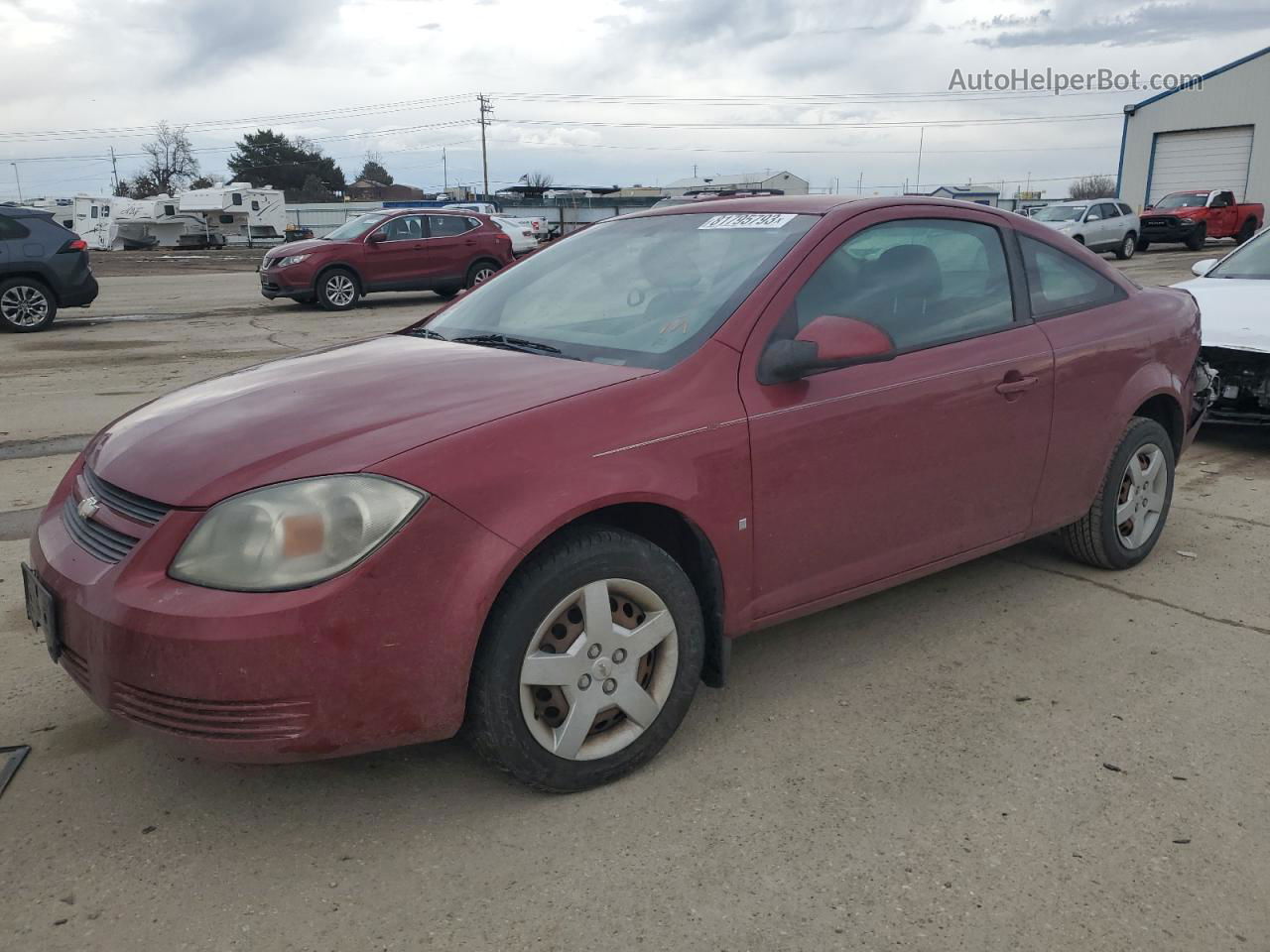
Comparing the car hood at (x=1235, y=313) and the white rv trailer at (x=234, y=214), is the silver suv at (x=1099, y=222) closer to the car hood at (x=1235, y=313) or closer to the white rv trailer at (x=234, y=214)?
the car hood at (x=1235, y=313)

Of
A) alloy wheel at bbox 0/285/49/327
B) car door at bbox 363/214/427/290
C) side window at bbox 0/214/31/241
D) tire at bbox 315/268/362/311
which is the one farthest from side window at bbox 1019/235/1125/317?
car door at bbox 363/214/427/290

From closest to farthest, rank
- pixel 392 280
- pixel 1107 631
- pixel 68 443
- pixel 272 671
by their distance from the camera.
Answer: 1. pixel 272 671
2. pixel 1107 631
3. pixel 68 443
4. pixel 392 280

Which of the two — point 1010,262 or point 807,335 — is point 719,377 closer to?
point 807,335

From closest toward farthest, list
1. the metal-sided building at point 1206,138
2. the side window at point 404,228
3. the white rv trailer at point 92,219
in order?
the side window at point 404,228 → the metal-sided building at point 1206,138 → the white rv trailer at point 92,219

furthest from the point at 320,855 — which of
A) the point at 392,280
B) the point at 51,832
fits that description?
the point at 392,280

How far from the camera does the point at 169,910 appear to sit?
2.36m

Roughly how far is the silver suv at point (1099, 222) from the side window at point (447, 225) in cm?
1599

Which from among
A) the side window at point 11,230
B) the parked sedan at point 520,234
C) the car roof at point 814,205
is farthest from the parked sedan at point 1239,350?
the parked sedan at point 520,234

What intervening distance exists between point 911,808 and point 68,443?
20.9ft

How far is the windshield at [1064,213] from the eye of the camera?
88.6 feet

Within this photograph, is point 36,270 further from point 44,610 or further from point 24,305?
point 44,610

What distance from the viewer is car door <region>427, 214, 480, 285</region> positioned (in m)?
17.7

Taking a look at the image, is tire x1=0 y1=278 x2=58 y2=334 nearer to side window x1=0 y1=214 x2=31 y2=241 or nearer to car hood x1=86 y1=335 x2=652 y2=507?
side window x1=0 y1=214 x2=31 y2=241

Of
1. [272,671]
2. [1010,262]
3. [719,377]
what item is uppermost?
[1010,262]
